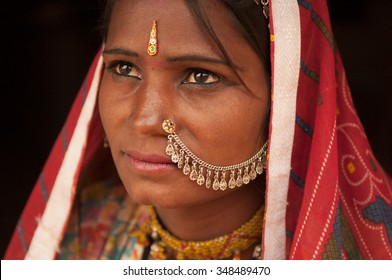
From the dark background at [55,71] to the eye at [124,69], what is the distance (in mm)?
780

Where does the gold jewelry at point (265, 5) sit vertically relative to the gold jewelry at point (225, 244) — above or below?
above

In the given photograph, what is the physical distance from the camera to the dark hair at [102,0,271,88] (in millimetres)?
1467

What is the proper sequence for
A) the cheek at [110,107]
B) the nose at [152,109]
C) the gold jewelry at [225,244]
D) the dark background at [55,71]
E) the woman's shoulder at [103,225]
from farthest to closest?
the dark background at [55,71]
the woman's shoulder at [103,225]
the gold jewelry at [225,244]
the cheek at [110,107]
the nose at [152,109]

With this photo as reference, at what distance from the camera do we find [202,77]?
150 cm

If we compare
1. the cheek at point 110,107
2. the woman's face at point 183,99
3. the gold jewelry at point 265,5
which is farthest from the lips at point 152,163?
the gold jewelry at point 265,5

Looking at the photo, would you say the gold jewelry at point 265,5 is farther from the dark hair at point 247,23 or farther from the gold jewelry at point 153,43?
the gold jewelry at point 153,43

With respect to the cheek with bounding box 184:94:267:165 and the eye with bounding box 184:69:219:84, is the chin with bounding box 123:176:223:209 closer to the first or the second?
the cheek with bounding box 184:94:267:165

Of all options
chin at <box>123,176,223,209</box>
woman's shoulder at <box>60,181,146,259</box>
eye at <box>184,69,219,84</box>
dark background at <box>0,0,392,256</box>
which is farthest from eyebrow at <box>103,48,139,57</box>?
dark background at <box>0,0,392,256</box>

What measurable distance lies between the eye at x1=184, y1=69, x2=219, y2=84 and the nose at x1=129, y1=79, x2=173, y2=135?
0.22 feet

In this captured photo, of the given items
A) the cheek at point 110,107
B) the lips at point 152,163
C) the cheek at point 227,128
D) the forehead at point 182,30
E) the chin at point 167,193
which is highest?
the forehead at point 182,30

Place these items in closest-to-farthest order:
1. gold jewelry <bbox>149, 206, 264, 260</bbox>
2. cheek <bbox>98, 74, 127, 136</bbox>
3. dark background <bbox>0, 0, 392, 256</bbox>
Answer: cheek <bbox>98, 74, 127, 136</bbox>
gold jewelry <bbox>149, 206, 264, 260</bbox>
dark background <bbox>0, 0, 392, 256</bbox>

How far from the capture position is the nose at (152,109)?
1459 mm
